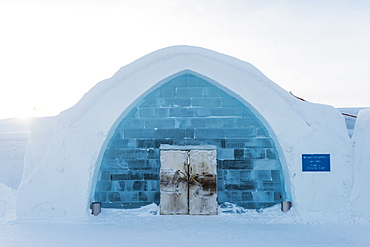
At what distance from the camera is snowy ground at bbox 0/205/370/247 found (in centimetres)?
573

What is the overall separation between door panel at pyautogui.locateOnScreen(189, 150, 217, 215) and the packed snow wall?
167 cm

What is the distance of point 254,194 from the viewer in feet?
25.2

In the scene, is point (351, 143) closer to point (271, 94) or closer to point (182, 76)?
point (271, 94)

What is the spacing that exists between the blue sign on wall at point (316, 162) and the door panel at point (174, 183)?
2.73 m

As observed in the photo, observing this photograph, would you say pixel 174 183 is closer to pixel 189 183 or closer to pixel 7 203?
pixel 189 183

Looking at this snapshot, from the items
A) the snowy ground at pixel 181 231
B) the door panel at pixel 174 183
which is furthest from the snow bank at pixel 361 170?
the door panel at pixel 174 183

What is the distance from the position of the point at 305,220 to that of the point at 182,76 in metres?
4.31

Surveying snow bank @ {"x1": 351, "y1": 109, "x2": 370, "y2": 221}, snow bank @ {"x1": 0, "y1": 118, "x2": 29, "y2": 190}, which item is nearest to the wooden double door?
snow bank @ {"x1": 351, "y1": 109, "x2": 370, "y2": 221}

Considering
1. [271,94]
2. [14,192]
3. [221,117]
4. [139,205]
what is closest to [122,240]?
[139,205]

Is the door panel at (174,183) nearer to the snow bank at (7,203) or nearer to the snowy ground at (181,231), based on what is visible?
the snowy ground at (181,231)

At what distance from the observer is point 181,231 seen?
635cm

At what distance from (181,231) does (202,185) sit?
4.68 feet

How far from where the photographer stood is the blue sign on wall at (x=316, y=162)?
292 inches

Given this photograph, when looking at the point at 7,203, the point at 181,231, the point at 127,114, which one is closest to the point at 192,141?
the point at 127,114
